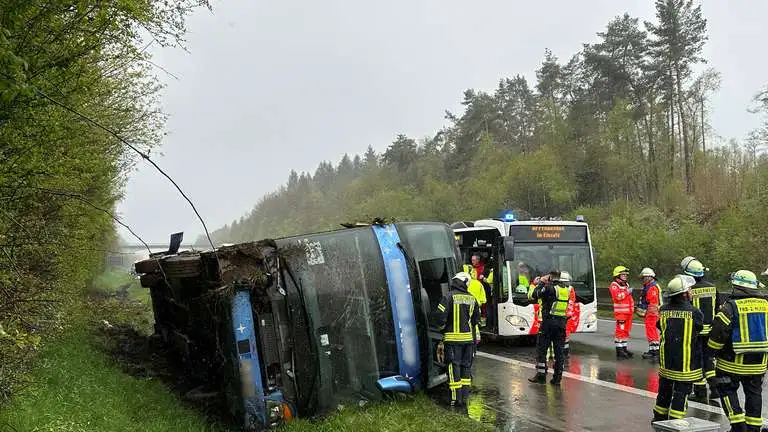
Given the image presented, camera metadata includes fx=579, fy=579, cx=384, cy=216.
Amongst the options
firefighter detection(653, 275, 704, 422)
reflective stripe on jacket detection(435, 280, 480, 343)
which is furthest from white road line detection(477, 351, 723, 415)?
reflective stripe on jacket detection(435, 280, 480, 343)

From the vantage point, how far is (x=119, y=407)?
22.0 ft

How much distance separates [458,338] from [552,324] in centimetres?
209

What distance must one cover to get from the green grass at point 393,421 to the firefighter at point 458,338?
0.55 metres

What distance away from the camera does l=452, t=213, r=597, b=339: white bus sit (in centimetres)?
1122

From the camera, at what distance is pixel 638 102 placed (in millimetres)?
35562

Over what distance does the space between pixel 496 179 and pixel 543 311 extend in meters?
34.1

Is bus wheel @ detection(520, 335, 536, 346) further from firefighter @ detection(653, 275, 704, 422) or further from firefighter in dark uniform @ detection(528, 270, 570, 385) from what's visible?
firefighter @ detection(653, 275, 704, 422)

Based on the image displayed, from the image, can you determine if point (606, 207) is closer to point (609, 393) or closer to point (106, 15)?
point (609, 393)

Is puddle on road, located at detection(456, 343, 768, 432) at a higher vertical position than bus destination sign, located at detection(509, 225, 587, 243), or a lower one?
lower

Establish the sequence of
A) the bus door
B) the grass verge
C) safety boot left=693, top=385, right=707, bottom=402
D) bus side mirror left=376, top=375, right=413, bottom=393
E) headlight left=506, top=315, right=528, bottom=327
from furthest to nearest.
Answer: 1. the bus door
2. headlight left=506, top=315, right=528, bottom=327
3. safety boot left=693, top=385, right=707, bottom=402
4. bus side mirror left=376, top=375, right=413, bottom=393
5. the grass verge

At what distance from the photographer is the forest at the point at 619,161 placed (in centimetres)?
2270

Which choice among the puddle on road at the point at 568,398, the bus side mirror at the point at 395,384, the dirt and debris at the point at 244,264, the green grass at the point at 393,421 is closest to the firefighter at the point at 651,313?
the puddle on road at the point at 568,398

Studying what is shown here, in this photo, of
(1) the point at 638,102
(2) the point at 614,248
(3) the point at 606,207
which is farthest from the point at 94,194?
(1) the point at 638,102

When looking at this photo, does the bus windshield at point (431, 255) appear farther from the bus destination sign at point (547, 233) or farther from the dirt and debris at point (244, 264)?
the bus destination sign at point (547, 233)
